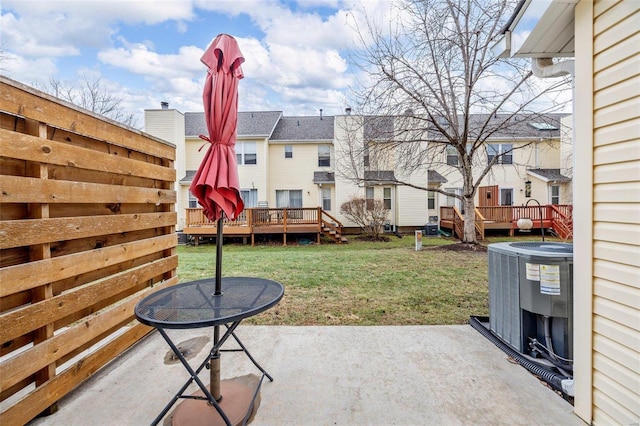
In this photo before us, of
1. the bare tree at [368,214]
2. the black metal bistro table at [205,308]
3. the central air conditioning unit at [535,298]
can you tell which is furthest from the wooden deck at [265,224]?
the black metal bistro table at [205,308]

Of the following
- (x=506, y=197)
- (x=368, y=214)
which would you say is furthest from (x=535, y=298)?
(x=506, y=197)

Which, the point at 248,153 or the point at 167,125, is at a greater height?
the point at 167,125

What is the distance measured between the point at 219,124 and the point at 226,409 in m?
2.00

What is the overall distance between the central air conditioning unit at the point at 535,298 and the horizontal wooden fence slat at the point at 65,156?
13.3 feet

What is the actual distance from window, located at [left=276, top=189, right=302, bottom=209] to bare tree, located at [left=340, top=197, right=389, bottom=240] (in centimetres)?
316

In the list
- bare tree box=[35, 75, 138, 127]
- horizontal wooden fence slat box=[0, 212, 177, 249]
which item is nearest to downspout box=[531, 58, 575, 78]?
horizontal wooden fence slat box=[0, 212, 177, 249]

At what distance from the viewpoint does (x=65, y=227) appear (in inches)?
86.5

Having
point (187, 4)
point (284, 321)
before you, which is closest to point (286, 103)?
point (187, 4)

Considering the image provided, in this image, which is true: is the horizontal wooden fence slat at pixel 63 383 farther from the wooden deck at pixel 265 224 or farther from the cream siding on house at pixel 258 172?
the cream siding on house at pixel 258 172

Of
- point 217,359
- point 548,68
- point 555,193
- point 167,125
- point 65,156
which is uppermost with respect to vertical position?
point 167,125

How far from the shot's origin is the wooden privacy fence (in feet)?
5.99

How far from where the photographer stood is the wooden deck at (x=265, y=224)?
12156 millimetres

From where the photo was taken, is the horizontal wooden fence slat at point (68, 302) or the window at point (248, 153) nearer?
the horizontal wooden fence slat at point (68, 302)

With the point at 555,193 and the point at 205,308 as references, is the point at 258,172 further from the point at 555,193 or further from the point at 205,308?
the point at 555,193
